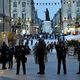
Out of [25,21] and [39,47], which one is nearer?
[39,47]

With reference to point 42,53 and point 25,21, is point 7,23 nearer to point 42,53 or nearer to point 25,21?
point 42,53

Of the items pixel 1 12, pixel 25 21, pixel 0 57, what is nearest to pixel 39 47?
pixel 0 57

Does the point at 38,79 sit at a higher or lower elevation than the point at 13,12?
lower

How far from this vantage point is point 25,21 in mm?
168000

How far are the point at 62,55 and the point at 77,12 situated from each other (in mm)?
147974

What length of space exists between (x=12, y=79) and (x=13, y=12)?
497 ft

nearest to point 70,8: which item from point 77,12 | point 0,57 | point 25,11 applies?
point 77,12

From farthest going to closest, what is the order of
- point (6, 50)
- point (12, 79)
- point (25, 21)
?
point (25, 21) < point (6, 50) < point (12, 79)

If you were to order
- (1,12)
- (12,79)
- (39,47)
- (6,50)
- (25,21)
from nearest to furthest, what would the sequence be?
(12,79) < (39,47) < (6,50) < (1,12) < (25,21)

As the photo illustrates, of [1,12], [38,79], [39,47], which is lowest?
[38,79]

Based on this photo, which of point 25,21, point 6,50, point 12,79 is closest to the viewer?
point 12,79

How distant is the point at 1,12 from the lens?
83.0 m

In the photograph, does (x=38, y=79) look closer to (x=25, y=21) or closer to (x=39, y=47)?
(x=39, y=47)

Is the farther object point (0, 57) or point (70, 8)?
point (70, 8)
